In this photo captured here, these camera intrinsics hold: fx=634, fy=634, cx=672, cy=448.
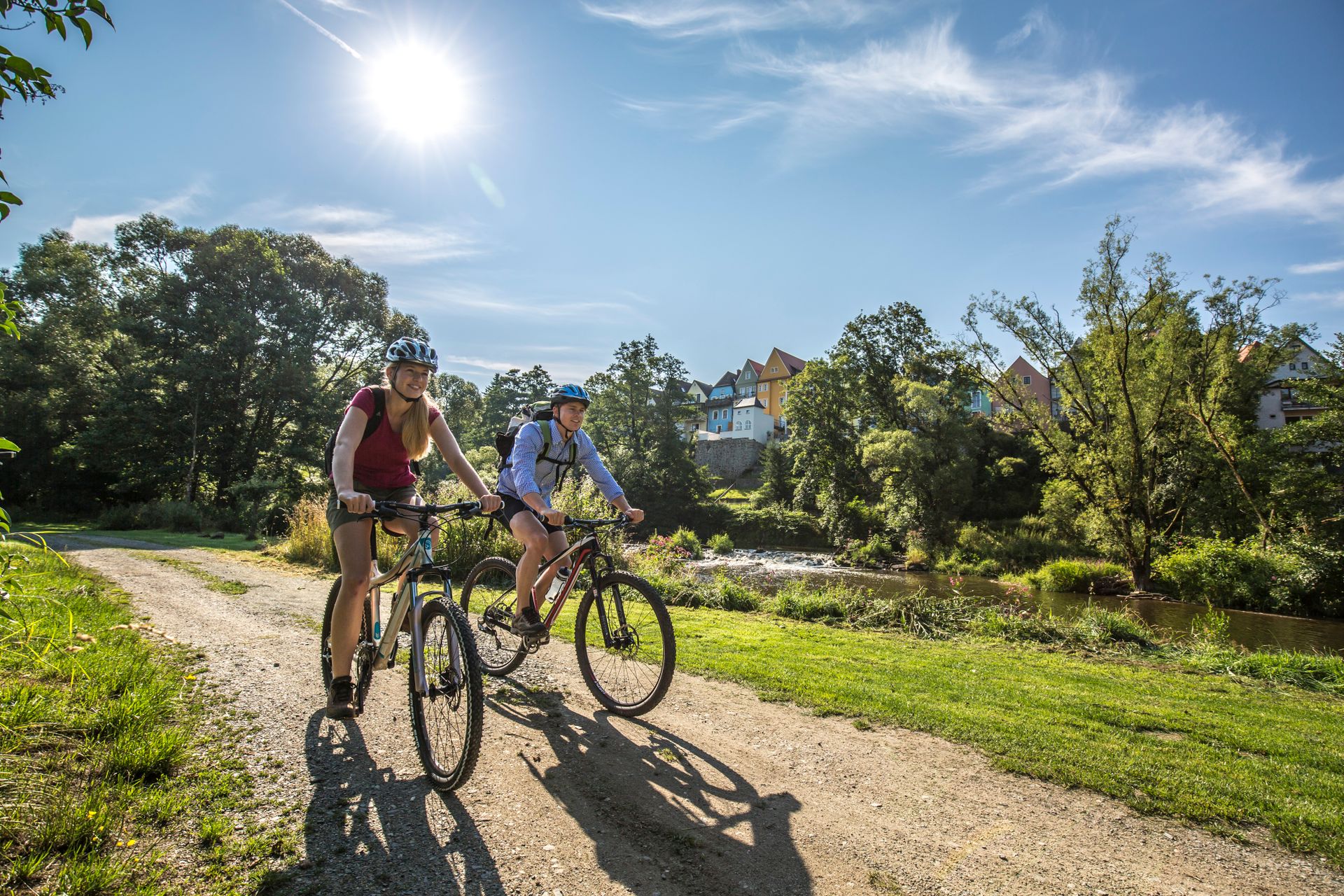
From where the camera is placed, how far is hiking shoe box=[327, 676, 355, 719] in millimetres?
3549

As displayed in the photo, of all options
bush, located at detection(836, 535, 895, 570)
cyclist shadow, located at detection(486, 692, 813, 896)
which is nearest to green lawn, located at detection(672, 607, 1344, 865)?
cyclist shadow, located at detection(486, 692, 813, 896)

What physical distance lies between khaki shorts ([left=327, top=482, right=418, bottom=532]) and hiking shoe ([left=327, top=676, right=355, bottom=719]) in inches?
33.5

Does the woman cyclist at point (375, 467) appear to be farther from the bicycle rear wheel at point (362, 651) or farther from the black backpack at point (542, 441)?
Result: the black backpack at point (542, 441)

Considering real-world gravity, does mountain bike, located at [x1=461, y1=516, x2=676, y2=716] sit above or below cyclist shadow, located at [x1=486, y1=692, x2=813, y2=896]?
above

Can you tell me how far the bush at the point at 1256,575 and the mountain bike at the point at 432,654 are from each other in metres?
22.7

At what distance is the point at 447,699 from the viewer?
3.12 meters

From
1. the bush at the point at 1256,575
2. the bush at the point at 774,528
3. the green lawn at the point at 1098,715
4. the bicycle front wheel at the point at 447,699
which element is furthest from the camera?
the bush at the point at 774,528

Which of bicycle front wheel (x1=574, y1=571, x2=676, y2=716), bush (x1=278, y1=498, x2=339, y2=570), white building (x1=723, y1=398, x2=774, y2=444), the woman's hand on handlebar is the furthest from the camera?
white building (x1=723, y1=398, x2=774, y2=444)

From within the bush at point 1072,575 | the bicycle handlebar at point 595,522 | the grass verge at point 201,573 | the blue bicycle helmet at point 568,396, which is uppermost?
the blue bicycle helmet at point 568,396

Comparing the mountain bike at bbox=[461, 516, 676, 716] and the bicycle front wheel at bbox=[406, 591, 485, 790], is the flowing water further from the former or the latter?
the bicycle front wheel at bbox=[406, 591, 485, 790]

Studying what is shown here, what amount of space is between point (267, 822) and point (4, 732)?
1349mm

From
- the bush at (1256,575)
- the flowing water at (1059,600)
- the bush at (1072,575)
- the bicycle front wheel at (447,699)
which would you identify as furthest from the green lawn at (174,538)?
the bush at (1256,575)

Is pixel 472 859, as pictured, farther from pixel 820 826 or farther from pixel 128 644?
pixel 128 644

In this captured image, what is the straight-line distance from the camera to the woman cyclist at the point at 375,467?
3551mm
